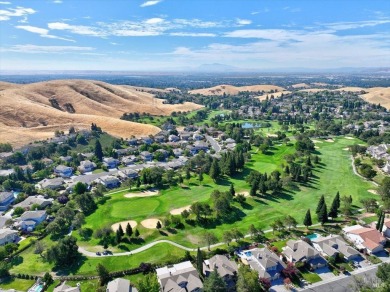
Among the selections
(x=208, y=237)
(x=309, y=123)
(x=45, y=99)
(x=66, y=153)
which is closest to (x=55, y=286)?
(x=208, y=237)

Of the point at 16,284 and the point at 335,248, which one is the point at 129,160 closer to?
the point at 16,284

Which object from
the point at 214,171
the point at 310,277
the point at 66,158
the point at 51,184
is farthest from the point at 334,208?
the point at 66,158

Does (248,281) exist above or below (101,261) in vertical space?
above

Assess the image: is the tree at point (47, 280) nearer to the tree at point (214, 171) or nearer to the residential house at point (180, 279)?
the residential house at point (180, 279)

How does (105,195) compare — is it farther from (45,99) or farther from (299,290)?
(45,99)

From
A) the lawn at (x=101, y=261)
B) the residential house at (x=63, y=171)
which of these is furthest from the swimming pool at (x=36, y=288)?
the residential house at (x=63, y=171)

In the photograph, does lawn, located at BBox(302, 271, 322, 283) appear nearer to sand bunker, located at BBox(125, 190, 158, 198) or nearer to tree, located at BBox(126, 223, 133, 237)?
tree, located at BBox(126, 223, 133, 237)
